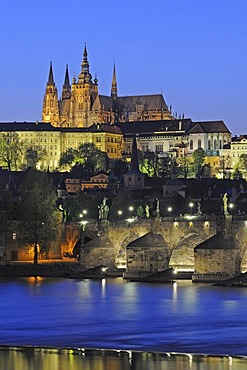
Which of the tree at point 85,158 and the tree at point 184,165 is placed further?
the tree at point 85,158

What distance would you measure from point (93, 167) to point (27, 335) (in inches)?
4842

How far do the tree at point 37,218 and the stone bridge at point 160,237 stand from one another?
3.04 m

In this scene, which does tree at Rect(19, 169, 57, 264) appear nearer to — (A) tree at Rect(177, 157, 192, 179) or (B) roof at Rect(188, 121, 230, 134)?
(A) tree at Rect(177, 157, 192, 179)

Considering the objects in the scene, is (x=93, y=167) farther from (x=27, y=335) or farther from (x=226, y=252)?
Result: (x=27, y=335)

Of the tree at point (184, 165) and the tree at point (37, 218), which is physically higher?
the tree at point (184, 165)

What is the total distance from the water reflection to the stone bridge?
22.0m

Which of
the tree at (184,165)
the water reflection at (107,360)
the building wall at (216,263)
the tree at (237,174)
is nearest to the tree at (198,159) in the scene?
the tree at (184,165)

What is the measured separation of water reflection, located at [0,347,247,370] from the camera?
37969 mm

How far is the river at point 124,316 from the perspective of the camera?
1693 inches

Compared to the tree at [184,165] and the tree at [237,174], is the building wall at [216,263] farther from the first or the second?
the tree at [237,174]

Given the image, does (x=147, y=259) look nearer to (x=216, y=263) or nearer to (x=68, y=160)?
(x=216, y=263)

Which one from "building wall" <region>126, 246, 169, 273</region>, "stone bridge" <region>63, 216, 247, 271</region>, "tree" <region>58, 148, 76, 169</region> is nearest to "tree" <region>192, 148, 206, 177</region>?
"tree" <region>58, 148, 76, 169</region>

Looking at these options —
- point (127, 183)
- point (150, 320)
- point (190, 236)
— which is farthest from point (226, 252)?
point (127, 183)

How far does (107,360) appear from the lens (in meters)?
39.3
